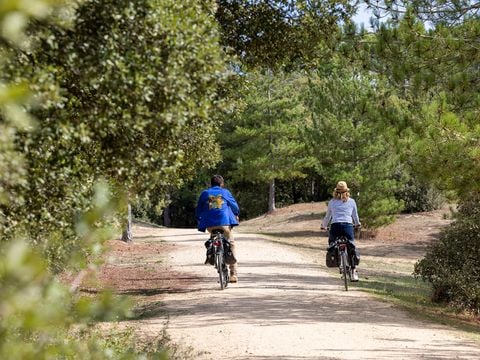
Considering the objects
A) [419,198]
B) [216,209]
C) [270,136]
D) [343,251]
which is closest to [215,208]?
[216,209]

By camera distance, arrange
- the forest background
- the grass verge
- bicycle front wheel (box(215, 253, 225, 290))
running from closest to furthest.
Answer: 1. the forest background
2. the grass verge
3. bicycle front wheel (box(215, 253, 225, 290))

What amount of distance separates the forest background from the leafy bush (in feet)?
0.10

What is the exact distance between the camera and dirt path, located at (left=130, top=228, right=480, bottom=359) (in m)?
8.93

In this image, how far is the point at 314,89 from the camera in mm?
36031

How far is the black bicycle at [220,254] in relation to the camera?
14094 mm

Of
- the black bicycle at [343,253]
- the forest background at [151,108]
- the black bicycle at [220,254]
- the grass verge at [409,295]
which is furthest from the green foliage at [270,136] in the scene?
the black bicycle at [220,254]

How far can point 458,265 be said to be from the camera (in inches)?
612

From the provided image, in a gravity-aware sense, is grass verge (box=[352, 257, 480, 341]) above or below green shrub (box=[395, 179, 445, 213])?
below

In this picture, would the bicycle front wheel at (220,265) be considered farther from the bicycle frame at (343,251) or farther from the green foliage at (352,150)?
the green foliage at (352,150)

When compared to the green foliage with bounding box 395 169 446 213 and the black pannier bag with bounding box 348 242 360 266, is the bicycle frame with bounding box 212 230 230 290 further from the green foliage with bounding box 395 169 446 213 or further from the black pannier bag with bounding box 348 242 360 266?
the green foliage with bounding box 395 169 446 213

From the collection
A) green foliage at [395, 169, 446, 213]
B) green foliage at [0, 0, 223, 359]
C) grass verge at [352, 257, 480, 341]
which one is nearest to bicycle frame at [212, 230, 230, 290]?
grass verge at [352, 257, 480, 341]

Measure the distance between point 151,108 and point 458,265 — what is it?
11152 millimetres

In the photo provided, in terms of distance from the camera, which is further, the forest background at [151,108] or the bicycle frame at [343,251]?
the bicycle frame at [343,251]

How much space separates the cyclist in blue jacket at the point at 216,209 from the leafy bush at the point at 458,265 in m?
4.35
